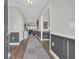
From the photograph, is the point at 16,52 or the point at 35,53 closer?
the point at 35,53

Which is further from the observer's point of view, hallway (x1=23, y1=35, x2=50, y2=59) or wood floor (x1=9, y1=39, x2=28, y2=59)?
wood floor (x1=9, y1=39, x2=28, y2=59)

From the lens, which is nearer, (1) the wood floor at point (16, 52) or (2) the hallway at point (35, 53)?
(2) the hallway at point (35, 53)

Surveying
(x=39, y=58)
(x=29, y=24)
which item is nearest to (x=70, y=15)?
(x=39, y=58)

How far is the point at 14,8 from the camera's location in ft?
35.0
